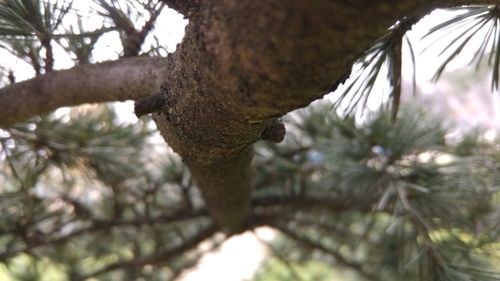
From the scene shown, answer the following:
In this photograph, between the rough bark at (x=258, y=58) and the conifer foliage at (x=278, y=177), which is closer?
the rough bark at (x=258, y=58)

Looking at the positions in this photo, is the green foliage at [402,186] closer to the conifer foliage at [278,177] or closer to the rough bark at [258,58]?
the conifer foliage at [278,177]

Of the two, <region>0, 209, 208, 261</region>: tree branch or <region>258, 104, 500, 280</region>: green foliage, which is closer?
<region>258, 104, 500, 280</region>: green foliage

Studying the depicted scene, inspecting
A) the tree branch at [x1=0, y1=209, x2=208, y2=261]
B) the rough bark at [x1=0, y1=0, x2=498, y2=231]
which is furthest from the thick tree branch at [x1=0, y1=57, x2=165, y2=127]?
the tree branch at [x1=0, y1=209, x2=208, y2=261]

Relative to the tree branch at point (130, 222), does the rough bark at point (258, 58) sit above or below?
above

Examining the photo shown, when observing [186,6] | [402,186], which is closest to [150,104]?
[186,6]

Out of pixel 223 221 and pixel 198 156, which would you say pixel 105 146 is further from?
pixel 198 156

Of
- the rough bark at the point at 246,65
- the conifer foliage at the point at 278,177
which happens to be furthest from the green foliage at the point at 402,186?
the rough bark at the point at 246,65

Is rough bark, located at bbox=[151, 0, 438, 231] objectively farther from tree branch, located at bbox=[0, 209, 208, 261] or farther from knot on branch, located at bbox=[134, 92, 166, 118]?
tree branch, located at bbox=[0, 209, 208, 261]

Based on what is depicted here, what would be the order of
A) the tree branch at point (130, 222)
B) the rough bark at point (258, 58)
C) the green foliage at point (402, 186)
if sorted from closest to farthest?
the rough bark at point (258, 58) → the green foliage at point (402, 186) → the tree branch at point (130, 222)
